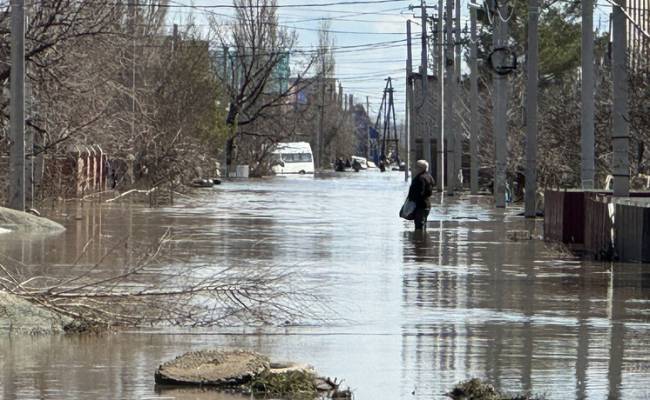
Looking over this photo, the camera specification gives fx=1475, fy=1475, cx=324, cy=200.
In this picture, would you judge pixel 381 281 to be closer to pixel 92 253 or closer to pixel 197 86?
pixel 92 253

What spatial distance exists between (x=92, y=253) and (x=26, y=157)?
9.18 metres

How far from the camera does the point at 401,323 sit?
572 inches

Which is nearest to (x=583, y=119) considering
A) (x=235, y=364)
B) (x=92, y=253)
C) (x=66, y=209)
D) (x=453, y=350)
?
(x=92, y=253)

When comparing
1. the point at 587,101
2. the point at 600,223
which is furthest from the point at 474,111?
the point at 600,223

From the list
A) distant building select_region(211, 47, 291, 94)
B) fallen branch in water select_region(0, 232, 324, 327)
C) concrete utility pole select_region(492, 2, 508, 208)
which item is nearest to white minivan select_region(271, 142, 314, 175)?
distant building select_region(211, 47, 291, 94)

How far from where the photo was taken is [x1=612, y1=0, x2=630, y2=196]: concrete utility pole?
955 inches

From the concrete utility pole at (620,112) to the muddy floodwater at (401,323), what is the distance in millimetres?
1773

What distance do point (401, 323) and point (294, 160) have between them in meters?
88.4

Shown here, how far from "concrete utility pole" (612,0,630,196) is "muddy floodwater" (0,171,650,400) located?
1773 mm

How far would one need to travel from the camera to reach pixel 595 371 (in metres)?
11.3

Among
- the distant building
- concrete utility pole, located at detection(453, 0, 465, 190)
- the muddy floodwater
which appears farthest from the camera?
the distant building

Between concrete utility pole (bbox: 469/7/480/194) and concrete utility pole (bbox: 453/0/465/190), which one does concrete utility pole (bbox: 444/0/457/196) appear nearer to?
concrete utility pole (bbox: 453/0/465/190)

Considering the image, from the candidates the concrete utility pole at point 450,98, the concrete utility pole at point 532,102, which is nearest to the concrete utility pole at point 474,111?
the concrete utility pole at point 450,98

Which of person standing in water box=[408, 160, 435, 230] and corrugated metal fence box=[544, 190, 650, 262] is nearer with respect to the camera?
corrugated metal fence box=[544, 190, 650, 262]
